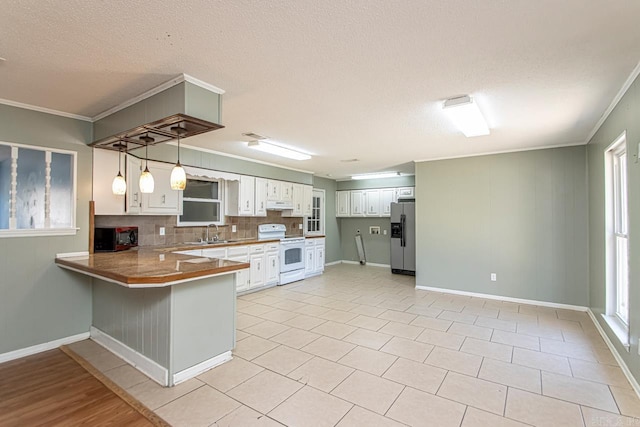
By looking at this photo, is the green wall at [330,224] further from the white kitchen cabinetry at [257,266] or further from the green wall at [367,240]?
the white kitchen cabinetry at [257,266]

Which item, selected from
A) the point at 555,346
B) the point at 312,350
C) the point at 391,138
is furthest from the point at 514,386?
the point at 391,138

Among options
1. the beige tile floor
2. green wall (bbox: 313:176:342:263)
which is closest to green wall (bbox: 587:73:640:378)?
the beige tile floor

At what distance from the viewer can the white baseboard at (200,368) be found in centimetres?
251

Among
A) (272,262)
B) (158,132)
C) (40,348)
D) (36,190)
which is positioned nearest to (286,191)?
(272,262)

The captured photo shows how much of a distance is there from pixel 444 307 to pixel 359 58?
386cm

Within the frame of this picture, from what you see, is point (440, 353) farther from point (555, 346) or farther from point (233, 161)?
point (233, 161)

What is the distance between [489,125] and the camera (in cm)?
361

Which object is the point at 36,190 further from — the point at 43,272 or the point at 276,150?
the point at 276,150

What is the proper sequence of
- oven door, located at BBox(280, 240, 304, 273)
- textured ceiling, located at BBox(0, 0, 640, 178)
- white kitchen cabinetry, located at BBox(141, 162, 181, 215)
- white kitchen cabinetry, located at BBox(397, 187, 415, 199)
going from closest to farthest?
textured ceiling, located at BBox(0, 0, 640, 178)
white kitchen cabinetry, located at BBox(141, 162, 181, 215)
oven door, located at BBox(280, 240, 304, 273)
white kitchen cabinetry, located at BBox(397, 187, 415, 199)

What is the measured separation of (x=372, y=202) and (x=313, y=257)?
2.35 metres

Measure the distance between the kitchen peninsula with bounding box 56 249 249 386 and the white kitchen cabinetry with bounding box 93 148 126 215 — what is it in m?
0.69

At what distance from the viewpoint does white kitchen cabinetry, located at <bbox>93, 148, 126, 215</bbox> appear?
350 centimetres

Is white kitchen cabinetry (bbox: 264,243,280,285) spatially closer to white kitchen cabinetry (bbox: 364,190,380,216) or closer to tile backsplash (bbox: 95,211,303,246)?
tile backsplash (bbox: 95,211,303,246)

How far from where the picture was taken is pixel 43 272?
10.3 feet
